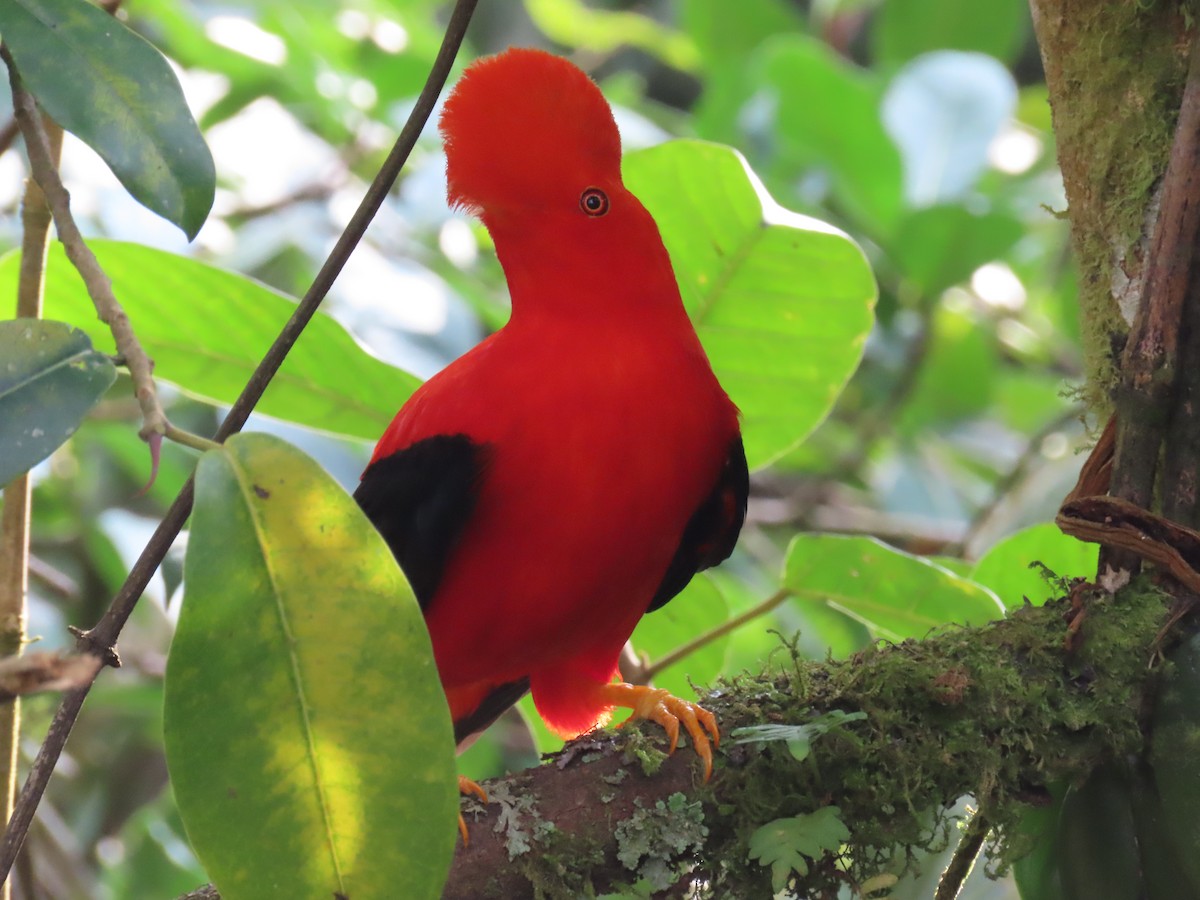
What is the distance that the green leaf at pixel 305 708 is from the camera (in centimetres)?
94

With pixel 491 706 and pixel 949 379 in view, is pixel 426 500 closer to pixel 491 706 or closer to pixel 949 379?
pixel 491 706

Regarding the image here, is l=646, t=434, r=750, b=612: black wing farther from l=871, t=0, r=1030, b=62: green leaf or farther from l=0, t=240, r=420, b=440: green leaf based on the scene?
l=871, t=0, r=1030, b=62: green leaf

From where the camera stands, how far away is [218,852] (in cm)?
94

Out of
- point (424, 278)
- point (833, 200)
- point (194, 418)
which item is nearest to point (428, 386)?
point (424, 278)

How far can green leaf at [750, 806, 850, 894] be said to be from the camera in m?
1.21

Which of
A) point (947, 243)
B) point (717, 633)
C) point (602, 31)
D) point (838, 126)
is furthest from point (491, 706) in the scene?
point (602, 31)

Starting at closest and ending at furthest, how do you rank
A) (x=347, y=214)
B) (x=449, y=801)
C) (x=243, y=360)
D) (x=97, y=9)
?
(x=449, y=801)
(x=97, y=9)
(x=243, y=360)
(x=347, y=214)

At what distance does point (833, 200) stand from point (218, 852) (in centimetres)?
307

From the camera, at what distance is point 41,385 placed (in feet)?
3.43

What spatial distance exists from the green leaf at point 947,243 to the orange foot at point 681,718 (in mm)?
1845

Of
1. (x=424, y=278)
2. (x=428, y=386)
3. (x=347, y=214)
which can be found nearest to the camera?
(x=428, y=386)

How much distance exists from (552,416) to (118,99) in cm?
61

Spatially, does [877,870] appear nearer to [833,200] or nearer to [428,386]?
[428,386]

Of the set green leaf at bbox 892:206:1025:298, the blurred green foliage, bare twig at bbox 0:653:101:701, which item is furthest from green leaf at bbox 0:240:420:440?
green leaf at bbox 892:206:1025:298
